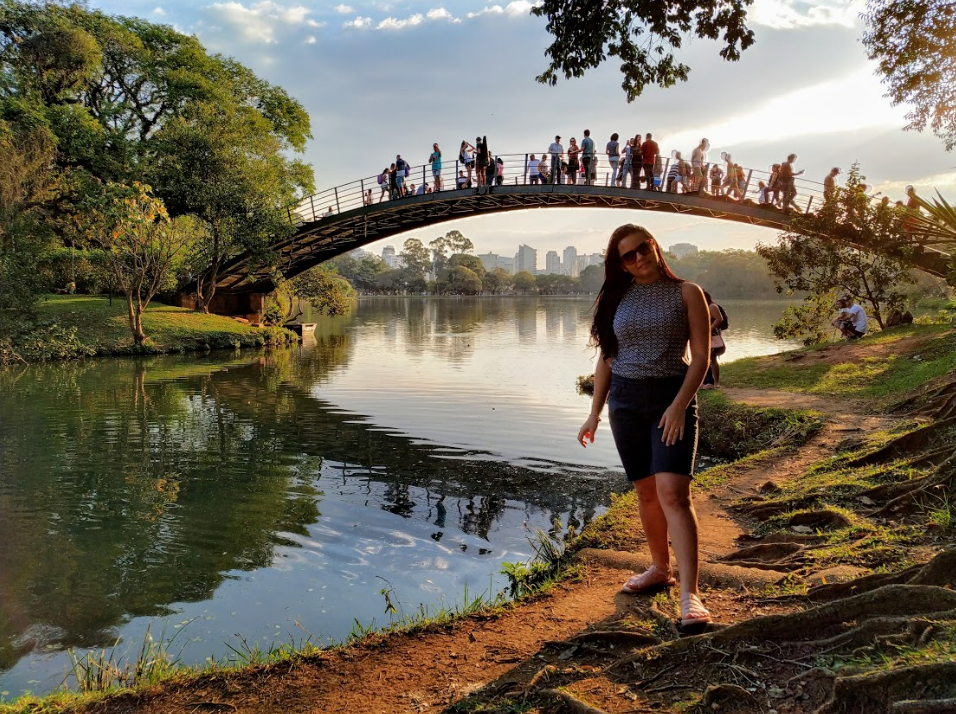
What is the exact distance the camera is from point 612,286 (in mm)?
3301

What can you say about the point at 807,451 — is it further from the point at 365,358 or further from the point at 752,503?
the point at 365,358

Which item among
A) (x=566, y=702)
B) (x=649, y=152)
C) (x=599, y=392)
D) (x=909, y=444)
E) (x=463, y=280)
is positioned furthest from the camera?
(x=463, y=280)

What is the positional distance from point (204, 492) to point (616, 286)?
5.92 meters

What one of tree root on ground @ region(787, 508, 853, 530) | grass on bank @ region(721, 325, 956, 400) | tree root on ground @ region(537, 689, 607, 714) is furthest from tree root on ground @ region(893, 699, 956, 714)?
grass on bank @ region(721, 325, 956, 400)

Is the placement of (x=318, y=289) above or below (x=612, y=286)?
above

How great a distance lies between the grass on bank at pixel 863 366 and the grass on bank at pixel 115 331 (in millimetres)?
18182

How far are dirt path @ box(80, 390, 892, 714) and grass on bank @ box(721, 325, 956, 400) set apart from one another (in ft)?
22.8

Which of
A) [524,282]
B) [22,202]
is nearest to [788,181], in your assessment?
[22,202]

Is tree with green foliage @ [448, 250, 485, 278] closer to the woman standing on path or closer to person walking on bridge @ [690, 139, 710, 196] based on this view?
person walking on bridge @ [690, 139, 710, 196]

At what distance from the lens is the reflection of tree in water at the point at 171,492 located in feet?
15.7

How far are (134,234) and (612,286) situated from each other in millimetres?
21007

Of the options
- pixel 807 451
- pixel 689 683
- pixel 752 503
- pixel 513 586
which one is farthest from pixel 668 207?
pixel 689 683

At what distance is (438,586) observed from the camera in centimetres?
489

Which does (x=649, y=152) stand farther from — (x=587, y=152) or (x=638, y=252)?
(x=638, y=252)
